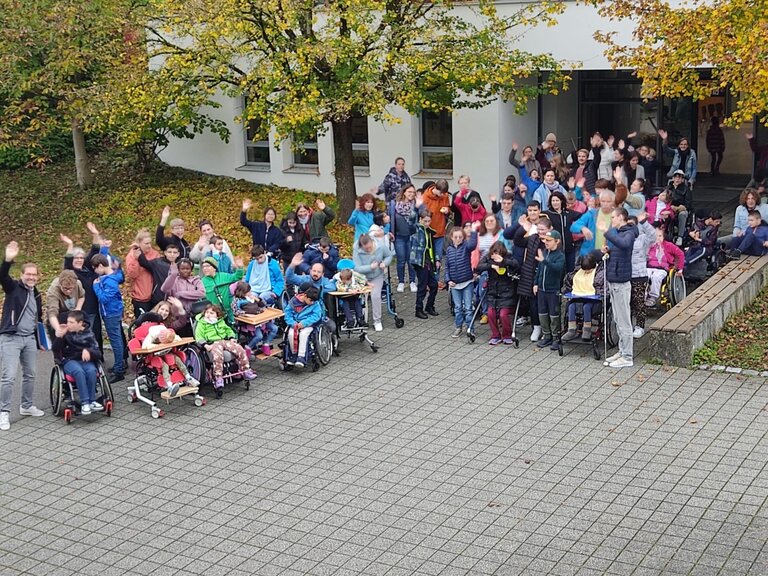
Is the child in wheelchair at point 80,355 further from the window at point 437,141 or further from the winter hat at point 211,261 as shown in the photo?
the window at point 437,141

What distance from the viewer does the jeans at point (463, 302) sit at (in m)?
15.2

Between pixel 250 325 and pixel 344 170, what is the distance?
8.49 metres

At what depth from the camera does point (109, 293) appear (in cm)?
1366

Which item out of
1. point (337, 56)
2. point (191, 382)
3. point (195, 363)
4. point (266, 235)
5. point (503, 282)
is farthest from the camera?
point (337, 56)

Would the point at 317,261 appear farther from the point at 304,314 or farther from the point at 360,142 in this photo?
the point at 360,142

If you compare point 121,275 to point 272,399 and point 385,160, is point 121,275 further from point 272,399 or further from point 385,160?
point 385,160

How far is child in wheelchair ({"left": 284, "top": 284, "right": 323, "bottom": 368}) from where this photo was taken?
13.9m

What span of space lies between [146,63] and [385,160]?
19.7 feet

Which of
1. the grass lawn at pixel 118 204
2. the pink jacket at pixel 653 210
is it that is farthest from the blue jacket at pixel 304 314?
the grass lawn at pixel 118 204

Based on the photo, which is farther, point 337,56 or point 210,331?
point 337,56

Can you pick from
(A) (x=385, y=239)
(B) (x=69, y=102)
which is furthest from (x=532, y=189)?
(B) (x=69, y=102)

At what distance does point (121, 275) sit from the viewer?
13.8 metres

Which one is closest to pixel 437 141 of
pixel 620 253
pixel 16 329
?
pixel 620 253

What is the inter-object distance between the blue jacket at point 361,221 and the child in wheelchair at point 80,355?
16.9 ft
